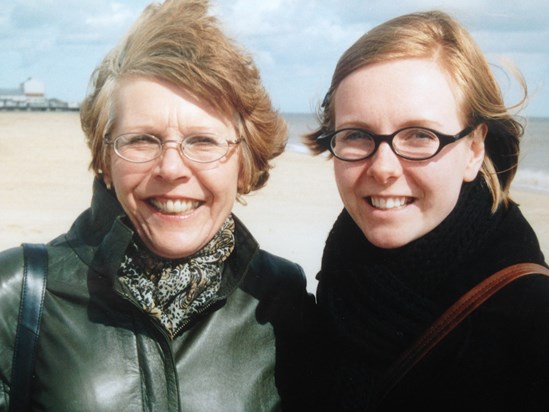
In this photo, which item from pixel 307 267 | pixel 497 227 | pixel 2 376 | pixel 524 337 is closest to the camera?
pixel 524 337

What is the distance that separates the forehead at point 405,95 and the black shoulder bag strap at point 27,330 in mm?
1285

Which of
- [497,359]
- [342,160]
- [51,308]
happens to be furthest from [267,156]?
[497,359]

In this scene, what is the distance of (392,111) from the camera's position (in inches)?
93.5

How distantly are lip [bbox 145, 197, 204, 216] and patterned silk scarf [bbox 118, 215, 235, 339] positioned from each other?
17cm

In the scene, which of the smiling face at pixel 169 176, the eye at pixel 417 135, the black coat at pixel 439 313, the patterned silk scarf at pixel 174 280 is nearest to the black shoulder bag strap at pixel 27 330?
the patterned silk scarf at pixel 174 280

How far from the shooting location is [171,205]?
2578 mm

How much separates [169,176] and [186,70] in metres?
0.41

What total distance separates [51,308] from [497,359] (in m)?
1.54

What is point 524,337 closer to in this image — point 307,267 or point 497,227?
point 497,227

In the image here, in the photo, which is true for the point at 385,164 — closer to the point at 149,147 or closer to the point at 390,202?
the point at 390,202

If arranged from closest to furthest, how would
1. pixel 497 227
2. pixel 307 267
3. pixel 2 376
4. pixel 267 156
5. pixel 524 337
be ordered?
pixel 524 337 < pixel 2 376 < pixel 497 227 < pixel 267 156 < pixel 307 267

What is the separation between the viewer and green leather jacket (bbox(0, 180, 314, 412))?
2324mm

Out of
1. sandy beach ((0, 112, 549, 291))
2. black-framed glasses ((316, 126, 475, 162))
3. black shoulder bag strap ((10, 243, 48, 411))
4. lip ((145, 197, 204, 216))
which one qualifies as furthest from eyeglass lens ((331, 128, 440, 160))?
sandy beach ((0, 112, 549, 291))

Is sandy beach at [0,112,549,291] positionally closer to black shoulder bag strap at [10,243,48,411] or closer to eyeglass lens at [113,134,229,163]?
eyeglass lens at [113,134,229,163]
